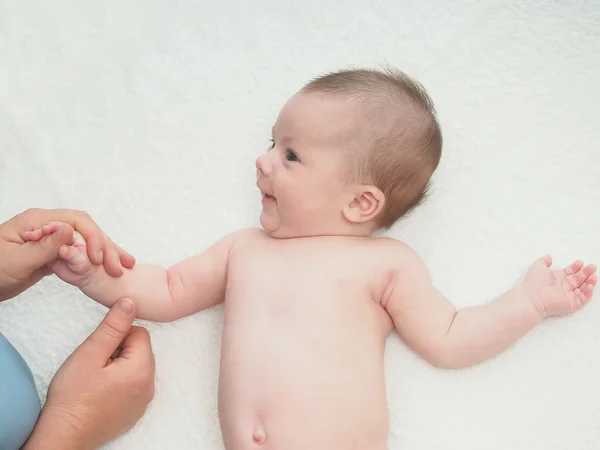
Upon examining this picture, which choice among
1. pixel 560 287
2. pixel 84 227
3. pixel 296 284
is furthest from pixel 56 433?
pixel 560 287

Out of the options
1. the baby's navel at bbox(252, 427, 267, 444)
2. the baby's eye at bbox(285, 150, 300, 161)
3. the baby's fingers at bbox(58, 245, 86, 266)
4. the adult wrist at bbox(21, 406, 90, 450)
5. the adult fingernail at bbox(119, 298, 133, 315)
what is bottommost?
the baby's navel at bbox(252, 427, 267, 444)

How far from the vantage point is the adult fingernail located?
119cm

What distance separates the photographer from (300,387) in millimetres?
1109

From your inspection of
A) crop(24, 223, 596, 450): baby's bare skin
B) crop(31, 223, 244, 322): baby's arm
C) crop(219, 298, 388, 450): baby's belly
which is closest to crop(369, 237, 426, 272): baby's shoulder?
crop(24, 223, 596, 450): baby's bare skin

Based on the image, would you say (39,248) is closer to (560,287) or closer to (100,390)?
(100,390)

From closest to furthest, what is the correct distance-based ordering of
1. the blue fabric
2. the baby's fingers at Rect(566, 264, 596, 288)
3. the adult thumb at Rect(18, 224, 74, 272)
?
the blue fabric < the adult thumb at Rect(18, 224, 74, 272) < the baby's fingers at Rect(566, 264, 596, 288)

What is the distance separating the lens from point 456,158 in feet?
Result: 4.57

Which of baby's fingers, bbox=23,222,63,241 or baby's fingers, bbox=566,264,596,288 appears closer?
baby's fingers, bbox=23,222,63,241

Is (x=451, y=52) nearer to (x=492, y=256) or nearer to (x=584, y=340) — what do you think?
(x=492, y=256)

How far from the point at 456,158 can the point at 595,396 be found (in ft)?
1.58

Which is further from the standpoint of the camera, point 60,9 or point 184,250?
point 60,9

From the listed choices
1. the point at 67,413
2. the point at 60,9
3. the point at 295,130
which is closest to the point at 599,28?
the point at 295,130

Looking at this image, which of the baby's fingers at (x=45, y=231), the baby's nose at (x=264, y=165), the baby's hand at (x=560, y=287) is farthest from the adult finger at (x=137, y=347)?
the baby's hand at (x=560, y=287)

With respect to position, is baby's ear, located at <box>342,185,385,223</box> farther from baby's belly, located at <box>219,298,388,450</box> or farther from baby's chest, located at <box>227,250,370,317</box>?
baby's belly, located at <box>219,298,388,450</box>
